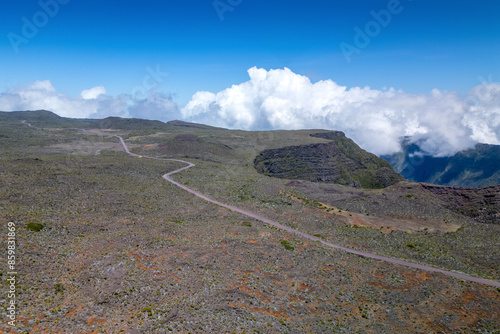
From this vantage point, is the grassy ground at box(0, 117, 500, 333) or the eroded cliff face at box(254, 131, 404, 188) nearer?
the grassy ground at box(0, 117, 500, 333)

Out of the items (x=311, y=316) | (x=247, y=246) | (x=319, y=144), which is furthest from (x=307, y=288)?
(x=319, y=144)

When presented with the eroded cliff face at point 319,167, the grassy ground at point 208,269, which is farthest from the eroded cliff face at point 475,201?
the eroded cliff face at point 319,167

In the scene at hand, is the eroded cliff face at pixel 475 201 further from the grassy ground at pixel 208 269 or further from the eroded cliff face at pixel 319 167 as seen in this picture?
the eroded cliff face at pixel 319 167

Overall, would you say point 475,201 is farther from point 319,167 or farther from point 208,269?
point 319,167

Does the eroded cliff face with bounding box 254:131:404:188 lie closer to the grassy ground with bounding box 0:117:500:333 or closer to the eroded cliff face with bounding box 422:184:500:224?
the eroded cliff face with bounding box 422:184:500:224

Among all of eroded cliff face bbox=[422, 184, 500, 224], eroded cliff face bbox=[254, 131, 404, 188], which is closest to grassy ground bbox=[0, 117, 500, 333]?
eroded cliff face bbox=[422, 184, 500, 224]

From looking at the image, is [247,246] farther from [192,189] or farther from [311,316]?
[192,189]
